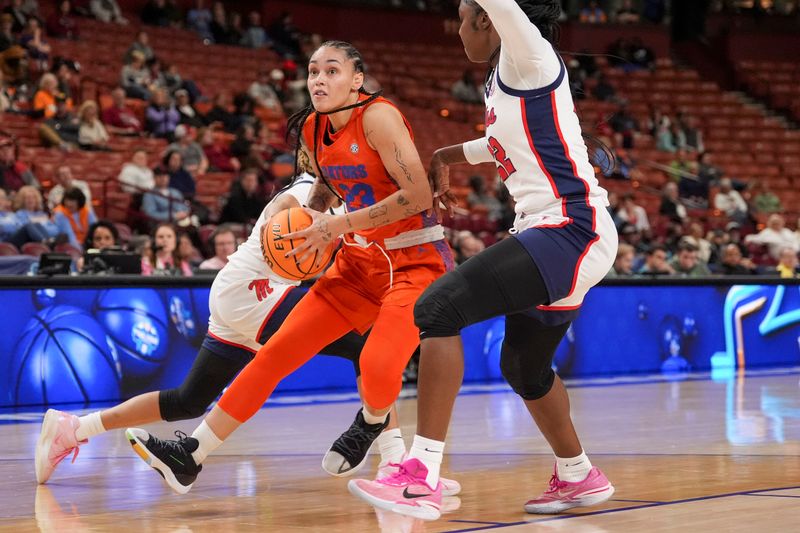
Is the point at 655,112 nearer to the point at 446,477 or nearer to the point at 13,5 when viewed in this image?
the point at 13,5

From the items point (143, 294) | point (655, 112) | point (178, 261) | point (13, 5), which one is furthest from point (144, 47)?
point (655, 112)

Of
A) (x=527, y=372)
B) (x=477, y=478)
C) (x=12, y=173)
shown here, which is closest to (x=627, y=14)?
(x=12, y=173)

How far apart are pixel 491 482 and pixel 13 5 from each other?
13.9 m

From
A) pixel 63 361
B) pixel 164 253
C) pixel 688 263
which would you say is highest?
pixel 164 253

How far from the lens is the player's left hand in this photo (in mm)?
4758

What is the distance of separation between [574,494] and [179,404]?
5.81 ft

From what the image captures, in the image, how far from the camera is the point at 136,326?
31.2 feet

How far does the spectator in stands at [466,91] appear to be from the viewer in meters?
23.4

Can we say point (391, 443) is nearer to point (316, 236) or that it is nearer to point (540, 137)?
point (316, 236)

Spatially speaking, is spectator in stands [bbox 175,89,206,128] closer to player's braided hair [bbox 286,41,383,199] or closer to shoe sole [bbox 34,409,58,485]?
shoe sole [bbox 34,409,58,485]

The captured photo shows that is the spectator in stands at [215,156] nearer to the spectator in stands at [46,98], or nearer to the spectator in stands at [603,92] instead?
the spectator in stands at [46,98]

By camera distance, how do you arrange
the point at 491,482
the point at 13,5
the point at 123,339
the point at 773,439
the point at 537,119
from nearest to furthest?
the point at 537,119, the point at 491,482, the point at 773,439, the point at 123,339, the point at 13,5

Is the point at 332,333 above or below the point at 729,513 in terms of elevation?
above

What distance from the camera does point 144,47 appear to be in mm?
18047
